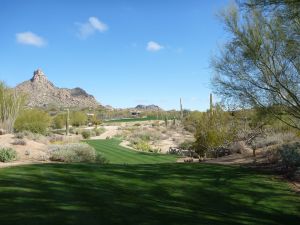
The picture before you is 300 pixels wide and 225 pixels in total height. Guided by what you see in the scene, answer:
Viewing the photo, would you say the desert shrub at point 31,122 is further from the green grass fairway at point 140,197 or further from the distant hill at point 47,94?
the distant hill at point 47,94

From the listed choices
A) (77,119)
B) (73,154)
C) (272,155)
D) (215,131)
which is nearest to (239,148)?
(215,131)

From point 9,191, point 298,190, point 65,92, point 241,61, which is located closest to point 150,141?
point 241,61

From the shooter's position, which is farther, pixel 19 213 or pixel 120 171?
pixel 120 171

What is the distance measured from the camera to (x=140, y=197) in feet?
30.5

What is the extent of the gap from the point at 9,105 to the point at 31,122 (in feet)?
17.4

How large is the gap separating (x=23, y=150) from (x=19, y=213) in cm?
1264

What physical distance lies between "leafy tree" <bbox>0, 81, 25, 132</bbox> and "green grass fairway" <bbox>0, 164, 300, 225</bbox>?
2191 centimetres

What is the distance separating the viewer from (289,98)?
47.1ft

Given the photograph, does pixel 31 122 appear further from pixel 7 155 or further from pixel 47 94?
pixel 47 94

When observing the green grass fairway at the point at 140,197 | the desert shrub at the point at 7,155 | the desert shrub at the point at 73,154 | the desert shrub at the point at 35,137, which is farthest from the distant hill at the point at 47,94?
the green grass fairway at the point at 140,197

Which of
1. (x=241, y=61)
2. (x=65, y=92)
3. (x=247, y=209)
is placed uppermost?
(x=65, y=92)

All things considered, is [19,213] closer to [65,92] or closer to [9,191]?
→ [9,191]

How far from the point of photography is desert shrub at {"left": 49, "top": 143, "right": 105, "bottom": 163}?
18798mm

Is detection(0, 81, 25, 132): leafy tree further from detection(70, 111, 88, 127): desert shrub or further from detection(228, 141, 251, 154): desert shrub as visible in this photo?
detection(70, 111, 88, 127): desert shrub
